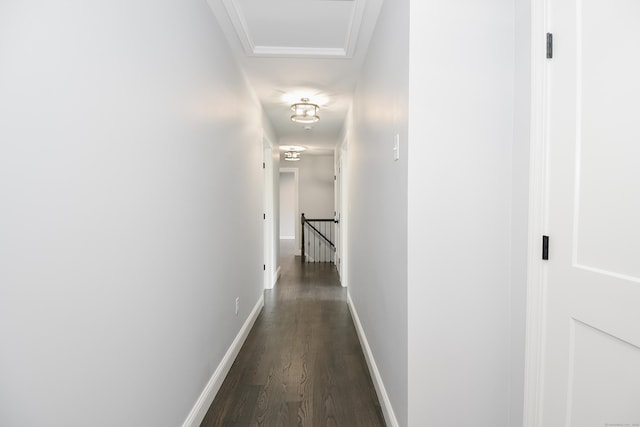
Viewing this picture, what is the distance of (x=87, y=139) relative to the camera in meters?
0.91

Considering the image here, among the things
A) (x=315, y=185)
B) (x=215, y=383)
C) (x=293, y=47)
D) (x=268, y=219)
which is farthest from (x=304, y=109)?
(x=315, y=185)

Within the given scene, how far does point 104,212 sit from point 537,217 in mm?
1517

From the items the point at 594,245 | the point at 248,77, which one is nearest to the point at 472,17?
the point at 594,245

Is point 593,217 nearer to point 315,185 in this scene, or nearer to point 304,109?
point 304,109

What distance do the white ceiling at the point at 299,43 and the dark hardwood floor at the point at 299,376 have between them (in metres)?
2.38

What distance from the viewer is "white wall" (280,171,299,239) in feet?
37.6

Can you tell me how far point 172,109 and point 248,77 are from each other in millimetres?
1743

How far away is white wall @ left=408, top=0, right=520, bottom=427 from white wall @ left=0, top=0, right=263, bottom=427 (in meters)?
1.06

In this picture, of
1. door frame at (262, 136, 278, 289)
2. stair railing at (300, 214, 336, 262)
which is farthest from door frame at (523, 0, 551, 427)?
stair railing at (300, 214, 336, 262)

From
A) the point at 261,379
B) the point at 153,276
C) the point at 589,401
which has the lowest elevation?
the point at 261,379

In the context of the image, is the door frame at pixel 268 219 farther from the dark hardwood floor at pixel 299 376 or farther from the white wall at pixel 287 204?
the white wall at pixel 287 204

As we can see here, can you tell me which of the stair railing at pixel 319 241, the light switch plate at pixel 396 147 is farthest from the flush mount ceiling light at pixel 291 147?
the light switch plate at pixel 396 147

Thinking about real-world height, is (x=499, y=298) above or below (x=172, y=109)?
below

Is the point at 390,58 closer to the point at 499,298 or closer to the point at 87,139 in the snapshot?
the point at 499,298
